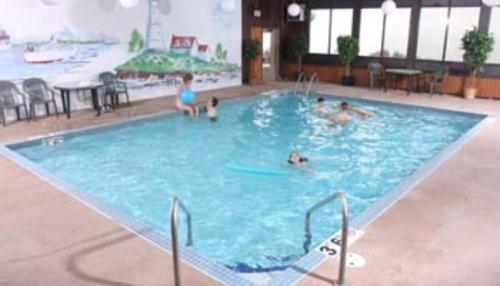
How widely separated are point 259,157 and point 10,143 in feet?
12.7

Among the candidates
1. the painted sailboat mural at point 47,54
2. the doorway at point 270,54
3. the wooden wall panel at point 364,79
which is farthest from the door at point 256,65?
the painted sailboat mural at point 47,54

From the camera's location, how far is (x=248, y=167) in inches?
236

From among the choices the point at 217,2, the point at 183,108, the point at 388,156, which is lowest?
the point at 388,156

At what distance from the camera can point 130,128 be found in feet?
25.1

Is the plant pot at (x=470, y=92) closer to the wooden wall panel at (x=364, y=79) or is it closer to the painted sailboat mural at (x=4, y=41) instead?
the wooden wall panel at (x=364, y=79)

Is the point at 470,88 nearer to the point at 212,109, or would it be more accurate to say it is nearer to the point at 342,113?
the point at 342,113

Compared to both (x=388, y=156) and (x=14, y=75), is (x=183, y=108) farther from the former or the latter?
→ (x=388, y=156)

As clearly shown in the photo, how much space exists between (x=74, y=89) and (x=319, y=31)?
8.55 meters

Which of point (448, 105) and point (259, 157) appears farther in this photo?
point (448, 105)

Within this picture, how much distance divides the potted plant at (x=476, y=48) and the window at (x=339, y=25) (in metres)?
3.70

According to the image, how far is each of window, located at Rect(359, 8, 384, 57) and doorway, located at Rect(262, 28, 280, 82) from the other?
9.78 feet

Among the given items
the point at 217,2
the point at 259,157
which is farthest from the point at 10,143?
the point at 217,2

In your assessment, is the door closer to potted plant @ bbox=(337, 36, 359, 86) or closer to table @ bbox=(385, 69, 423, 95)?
potted plant @ bbox=(337, 36, 359, 86)

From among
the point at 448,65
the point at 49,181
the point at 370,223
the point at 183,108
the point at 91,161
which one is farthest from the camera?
the point at 448,65
